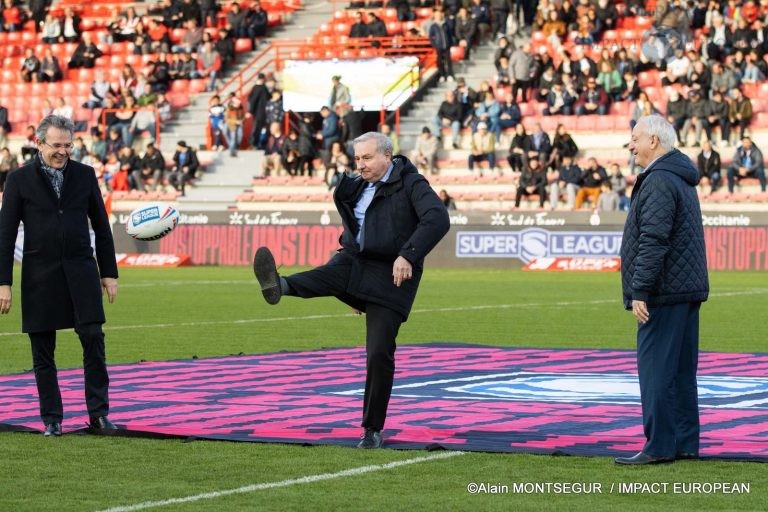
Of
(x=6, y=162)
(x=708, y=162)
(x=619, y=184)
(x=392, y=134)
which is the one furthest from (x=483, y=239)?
(x=6, y=162)

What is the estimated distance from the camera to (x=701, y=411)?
36.0 feet

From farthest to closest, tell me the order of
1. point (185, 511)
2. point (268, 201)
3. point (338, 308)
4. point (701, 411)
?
point (268, 201) → point (338, 308) → point (701, 411) → point (185, 511)

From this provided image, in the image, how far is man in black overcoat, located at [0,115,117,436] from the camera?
32.1 feet

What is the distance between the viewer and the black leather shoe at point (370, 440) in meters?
9.12

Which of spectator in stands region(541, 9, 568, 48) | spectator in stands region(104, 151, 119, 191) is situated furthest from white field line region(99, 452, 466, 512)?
spectator in stands region(104, 151, 119, 191)

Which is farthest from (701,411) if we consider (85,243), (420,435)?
(85,243)

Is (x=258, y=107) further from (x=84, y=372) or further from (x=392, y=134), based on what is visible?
(x=84, y=372)

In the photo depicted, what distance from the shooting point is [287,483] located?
794cm

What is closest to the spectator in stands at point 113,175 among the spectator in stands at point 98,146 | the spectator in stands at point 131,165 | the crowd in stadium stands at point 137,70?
the crowd in stadium stands at point 137,70

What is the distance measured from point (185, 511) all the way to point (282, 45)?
39.0 meters

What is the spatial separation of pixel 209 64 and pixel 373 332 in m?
38.2

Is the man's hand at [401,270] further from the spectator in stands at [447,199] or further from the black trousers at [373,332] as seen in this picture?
the spectator in stands at [447,199]

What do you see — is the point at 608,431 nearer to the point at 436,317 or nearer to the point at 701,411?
the point at 701,411

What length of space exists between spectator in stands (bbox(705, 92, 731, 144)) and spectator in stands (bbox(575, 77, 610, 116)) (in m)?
3.13
